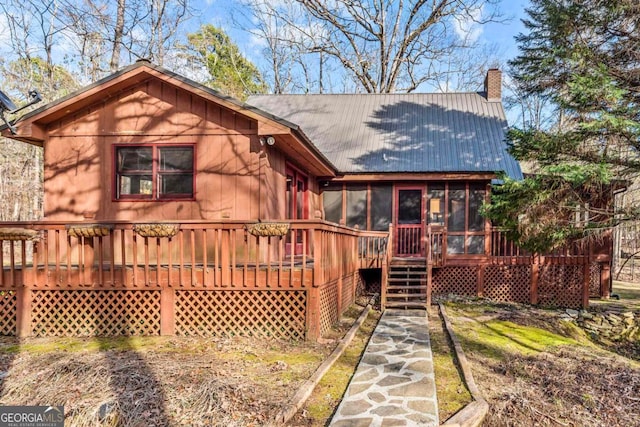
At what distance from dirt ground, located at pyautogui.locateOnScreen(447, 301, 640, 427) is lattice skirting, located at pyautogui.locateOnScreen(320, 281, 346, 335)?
2247 millimetres

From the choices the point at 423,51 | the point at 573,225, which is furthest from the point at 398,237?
the point at 423,51

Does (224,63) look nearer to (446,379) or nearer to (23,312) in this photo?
(23,312)

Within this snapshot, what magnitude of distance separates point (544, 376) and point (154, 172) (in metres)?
7.49

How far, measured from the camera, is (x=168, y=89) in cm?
859

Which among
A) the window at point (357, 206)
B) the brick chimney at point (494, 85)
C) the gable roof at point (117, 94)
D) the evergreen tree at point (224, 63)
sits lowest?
the window at point (357, 206)

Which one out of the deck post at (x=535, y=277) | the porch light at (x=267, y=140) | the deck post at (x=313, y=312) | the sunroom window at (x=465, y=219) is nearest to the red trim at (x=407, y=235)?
the sunroom window at (x=465, y=219)

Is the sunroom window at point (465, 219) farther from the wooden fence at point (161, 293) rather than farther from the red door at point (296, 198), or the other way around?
the wooden fence at point (161, 293)

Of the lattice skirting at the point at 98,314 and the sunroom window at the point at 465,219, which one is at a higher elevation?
the sunroom window at the point at 465,219

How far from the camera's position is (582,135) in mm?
8281

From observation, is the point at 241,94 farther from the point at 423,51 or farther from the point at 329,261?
the point at 329,261

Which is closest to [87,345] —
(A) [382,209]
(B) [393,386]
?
(B) [393,386]

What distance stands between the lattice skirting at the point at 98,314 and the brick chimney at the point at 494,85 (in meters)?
14.5

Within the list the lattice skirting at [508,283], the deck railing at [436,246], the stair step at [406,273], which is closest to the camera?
the stair step at [406,273]

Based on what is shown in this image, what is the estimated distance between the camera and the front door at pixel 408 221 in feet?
43.9
